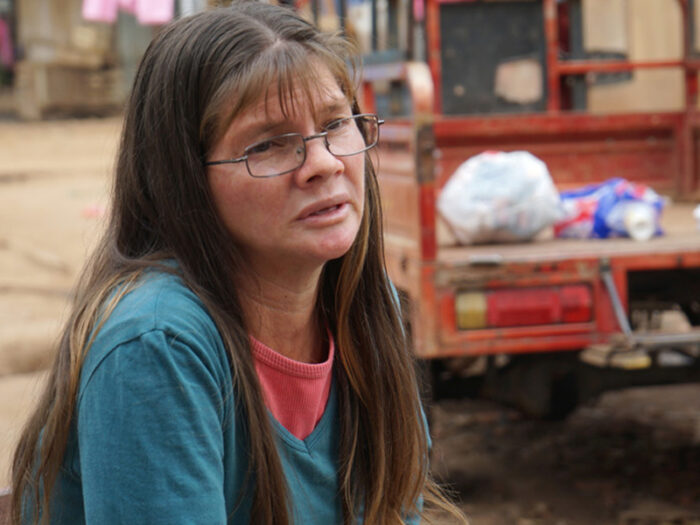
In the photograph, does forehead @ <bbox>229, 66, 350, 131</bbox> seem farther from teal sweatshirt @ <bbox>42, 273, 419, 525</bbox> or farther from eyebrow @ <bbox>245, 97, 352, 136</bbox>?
teal sweatshirt @ <bbox>42, 273, 419, 525</bbox>

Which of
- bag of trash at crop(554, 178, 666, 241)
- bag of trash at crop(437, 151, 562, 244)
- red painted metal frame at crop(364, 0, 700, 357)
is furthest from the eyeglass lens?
bag of trash at crop(554, 178, 666, 241)

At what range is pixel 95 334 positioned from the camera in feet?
4.41

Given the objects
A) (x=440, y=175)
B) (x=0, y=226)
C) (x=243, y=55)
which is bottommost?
(x=0, y=226)

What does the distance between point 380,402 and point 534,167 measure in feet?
7.04

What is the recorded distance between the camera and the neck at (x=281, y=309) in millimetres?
1542

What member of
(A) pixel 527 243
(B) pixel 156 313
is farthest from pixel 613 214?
(B) pixel 156 313

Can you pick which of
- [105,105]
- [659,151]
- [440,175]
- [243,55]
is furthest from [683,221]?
[105,105]

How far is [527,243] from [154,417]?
2.61 metres

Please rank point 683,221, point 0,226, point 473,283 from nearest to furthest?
point 473,283
point 683,221
point 0,226

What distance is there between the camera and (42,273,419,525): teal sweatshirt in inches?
49.8

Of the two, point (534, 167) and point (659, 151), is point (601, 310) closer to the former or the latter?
point (534, 167)

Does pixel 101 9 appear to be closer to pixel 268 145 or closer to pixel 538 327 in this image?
pixel 538 327

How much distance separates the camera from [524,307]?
326 centimetres

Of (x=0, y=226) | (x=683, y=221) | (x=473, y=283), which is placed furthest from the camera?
(x=0, y=226)
